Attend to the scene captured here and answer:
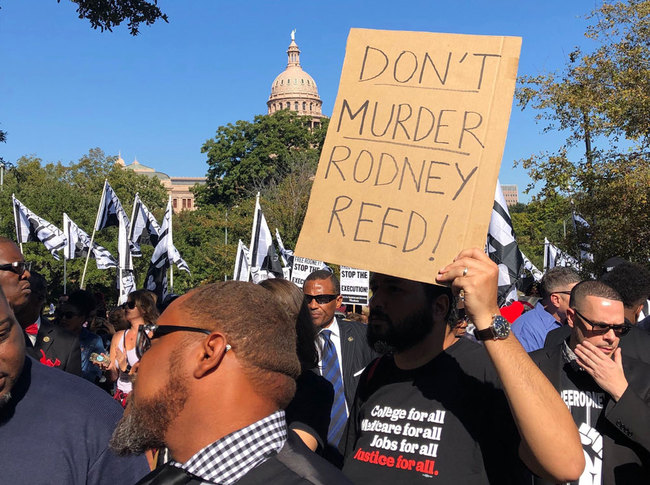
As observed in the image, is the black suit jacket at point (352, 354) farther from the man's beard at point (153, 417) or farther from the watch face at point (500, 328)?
the man's beard at point (153, 417)

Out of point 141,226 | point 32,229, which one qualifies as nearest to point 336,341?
point 141,226

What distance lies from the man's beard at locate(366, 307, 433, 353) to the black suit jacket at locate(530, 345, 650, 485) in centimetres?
101

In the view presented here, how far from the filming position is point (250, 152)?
56719mm

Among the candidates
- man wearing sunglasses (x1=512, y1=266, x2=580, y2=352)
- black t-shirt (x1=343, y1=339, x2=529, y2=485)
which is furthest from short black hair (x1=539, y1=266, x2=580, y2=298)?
black t-shirt (x1=343, y1=339, x2=529, y2=485)

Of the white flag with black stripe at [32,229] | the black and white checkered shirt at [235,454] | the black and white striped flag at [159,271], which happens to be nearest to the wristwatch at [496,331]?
the black and white checkered shirt at [235,454]

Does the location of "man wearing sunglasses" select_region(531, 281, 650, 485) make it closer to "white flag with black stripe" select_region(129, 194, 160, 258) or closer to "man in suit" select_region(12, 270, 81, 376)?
"man in suit" select_region(12, 270, 81, 376)

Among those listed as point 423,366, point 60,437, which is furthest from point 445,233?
point 60,437

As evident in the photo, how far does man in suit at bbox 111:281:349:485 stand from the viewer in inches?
68.2

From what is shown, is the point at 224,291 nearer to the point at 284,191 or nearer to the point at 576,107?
the point at 576,107

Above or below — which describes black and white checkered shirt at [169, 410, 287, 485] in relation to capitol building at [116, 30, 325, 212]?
below

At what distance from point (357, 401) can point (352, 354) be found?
2.32 m

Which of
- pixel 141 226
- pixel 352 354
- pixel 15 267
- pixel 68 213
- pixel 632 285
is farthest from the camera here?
pixel 68 213

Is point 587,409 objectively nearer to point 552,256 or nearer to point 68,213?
point 552,256

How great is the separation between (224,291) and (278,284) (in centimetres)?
184
